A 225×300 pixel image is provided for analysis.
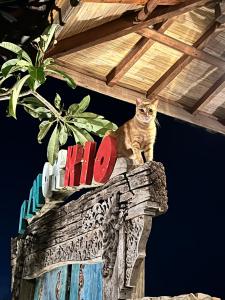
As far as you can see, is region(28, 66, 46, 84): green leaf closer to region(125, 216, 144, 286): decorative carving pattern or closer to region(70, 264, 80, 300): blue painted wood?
region(125, 216, 144, 286): decorative carving pattern

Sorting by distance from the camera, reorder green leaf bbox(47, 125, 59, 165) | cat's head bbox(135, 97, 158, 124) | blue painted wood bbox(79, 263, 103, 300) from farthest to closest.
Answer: green leaf bbox(47, 125, 59, 165) → cat's head bbox(135, 97, 158, 124) → blue painted wood bbox(79, 263, 103, 300)

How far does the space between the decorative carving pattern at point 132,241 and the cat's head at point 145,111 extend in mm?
733

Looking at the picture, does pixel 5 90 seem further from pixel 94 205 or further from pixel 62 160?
pixel 94 205

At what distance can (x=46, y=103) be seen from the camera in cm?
282

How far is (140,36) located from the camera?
4.50m

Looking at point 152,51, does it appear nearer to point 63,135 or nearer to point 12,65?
point 63,135

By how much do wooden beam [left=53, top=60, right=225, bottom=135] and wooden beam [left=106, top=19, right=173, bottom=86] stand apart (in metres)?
0.11

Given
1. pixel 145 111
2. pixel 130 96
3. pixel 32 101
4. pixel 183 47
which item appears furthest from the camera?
pixel 130 96

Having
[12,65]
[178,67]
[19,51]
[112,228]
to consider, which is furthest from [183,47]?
[112,228]

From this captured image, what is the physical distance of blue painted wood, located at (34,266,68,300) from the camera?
8.82 feet

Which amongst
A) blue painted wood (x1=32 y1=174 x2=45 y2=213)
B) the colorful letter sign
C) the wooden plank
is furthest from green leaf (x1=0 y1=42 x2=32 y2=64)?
the wooden plank

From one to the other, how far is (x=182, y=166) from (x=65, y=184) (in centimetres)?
434

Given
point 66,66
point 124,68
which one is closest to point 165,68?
point 124,68

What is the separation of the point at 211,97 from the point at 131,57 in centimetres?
114
